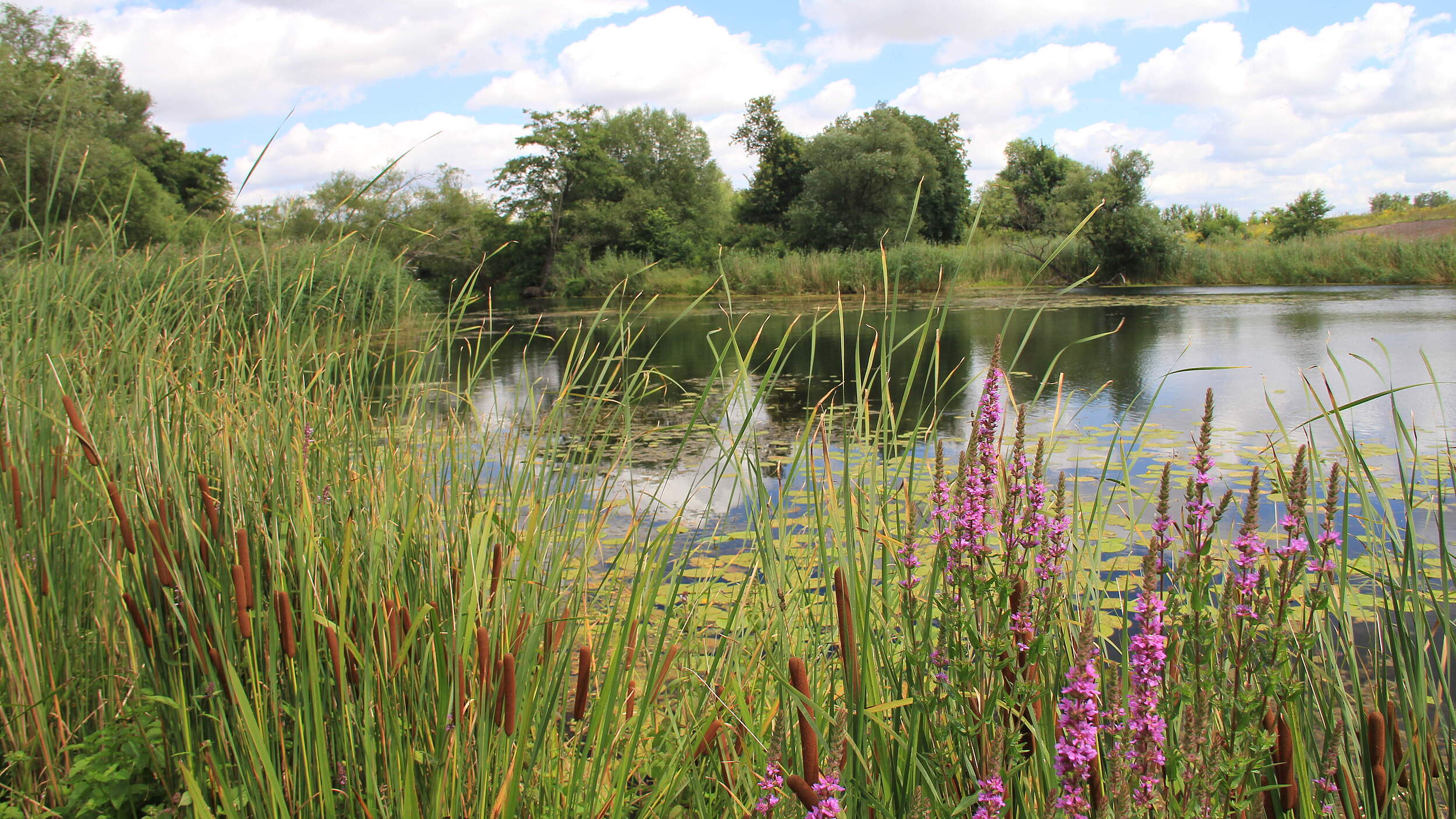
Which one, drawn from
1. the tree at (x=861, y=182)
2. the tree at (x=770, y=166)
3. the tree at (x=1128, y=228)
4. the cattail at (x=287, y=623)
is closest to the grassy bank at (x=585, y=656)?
the cattail at (x=287, y=623)

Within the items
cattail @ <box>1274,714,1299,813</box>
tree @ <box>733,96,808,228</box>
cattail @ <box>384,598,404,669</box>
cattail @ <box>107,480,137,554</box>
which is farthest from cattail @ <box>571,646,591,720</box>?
tree @ <box>733,96,808,228</box>

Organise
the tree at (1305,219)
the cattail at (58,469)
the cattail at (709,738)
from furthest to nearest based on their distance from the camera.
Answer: the tree at (1305,219) < the cattail at (58,469) < the cattail at (709,738)

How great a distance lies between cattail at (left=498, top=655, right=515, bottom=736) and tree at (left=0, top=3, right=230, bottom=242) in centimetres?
145

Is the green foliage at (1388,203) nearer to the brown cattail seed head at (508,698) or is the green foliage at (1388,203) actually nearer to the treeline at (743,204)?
the treeline at (743,204)

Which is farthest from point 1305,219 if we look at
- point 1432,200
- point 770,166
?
point 770,166

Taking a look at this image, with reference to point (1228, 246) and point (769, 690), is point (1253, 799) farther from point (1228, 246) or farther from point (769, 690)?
point (1228, 246)

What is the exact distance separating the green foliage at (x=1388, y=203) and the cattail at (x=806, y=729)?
47705mm

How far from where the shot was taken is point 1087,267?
26781 mm

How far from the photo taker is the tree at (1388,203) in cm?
3847

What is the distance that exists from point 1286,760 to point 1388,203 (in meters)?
50.0

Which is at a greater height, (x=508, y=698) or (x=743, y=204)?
(x=743, y=204)

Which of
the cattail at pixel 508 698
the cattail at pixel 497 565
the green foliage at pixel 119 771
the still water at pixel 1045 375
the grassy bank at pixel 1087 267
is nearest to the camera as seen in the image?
the cattail at pixel 508 698

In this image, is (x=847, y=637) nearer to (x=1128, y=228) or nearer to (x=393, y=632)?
(x=393, y=632)

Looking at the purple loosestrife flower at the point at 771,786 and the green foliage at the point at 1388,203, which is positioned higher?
the green foliage at the point at 1388,203
